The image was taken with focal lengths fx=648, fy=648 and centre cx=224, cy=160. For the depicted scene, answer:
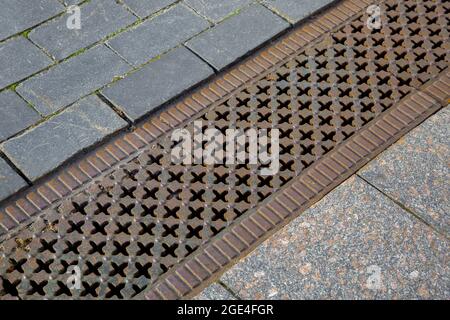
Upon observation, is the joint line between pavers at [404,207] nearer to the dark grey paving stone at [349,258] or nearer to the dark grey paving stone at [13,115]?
the dark grey paving stone at [349,258]

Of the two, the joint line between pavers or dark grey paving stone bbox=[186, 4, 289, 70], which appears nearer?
the joint line between pavers

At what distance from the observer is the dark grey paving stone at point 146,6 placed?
3.83 m

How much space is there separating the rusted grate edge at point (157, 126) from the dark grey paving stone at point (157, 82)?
0.07m

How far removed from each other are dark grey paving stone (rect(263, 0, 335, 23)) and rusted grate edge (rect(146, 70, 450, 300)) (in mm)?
840

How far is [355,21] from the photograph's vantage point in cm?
384

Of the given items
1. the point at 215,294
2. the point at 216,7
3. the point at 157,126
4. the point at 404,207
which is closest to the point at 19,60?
the point at 157,126

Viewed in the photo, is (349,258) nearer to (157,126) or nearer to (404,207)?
(404,207)

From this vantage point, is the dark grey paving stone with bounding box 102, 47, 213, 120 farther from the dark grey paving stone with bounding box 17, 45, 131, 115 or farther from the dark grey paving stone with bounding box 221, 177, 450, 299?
the dark grey paving stone with bounding box 221, 177, 450, 299

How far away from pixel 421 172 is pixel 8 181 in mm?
1993

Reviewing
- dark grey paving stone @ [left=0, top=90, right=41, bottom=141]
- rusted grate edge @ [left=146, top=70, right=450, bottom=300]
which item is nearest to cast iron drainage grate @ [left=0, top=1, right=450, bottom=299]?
rusted grate edge @ [left=146, top=70, right=450, bottom=300]

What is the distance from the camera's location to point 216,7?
3.87 meters

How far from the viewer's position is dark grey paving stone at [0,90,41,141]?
3.27m

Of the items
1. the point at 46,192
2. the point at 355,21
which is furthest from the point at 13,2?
the point at 355,21
